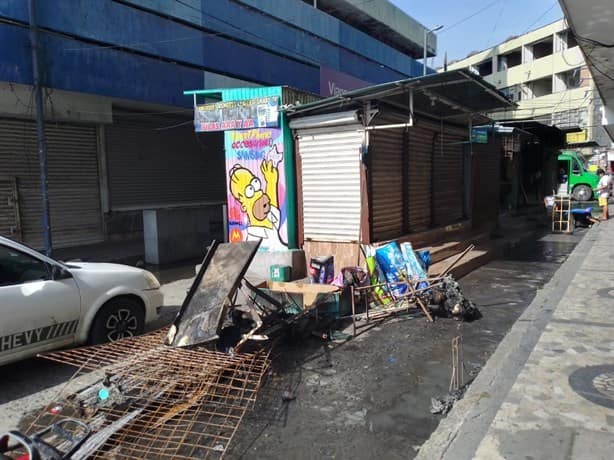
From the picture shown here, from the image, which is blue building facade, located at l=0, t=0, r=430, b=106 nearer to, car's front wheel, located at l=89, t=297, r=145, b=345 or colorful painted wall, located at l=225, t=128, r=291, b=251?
colorful painted wall, located at l=225, t=128, r=291, b=251

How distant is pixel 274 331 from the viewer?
5340 mm

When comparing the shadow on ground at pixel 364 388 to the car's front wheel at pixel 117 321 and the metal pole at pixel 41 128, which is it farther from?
the metal pole at pixel 41 128

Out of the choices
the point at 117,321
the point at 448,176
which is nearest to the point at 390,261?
the point at 117,321

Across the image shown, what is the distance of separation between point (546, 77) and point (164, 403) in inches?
2055

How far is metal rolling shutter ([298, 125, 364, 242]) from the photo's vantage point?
8688 mm

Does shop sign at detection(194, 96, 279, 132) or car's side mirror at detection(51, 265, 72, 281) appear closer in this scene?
car's side mirror at detection(51, 265, 72, 281)

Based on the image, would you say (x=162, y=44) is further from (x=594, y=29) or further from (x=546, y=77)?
(x=546, y=77)

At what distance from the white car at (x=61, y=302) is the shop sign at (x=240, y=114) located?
4.41 meters

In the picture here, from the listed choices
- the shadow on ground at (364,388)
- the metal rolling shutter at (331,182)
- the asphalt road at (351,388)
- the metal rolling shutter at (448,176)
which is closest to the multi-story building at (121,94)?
the metal rolling shutter at (331,182)

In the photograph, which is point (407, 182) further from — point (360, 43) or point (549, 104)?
point (549, 104)

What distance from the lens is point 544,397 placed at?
380cm

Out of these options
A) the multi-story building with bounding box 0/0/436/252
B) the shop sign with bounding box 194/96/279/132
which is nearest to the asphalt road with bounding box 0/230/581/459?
the shop sign with bounding box 194/96/279/132

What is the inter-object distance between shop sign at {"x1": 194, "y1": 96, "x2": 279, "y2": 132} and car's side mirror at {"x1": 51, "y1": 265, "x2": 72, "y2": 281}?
511 cm

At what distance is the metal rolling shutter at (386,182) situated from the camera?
346 inches
